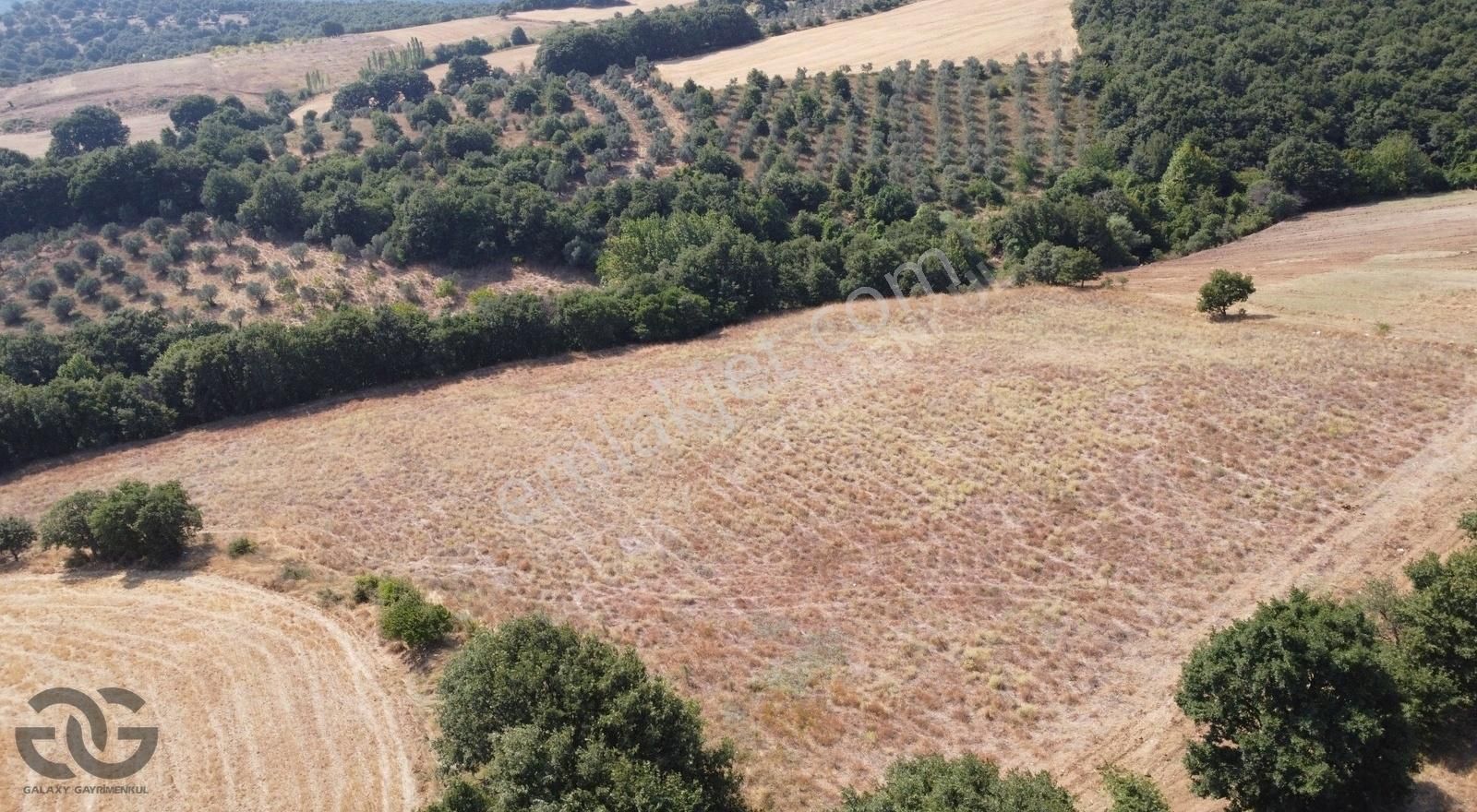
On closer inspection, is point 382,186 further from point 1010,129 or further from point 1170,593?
point 1170,593

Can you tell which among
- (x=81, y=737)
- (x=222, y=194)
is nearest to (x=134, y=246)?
(x=222, y=194)

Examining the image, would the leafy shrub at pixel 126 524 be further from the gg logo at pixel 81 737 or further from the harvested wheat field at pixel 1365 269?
the harvested wheat field at pixel 1365 269

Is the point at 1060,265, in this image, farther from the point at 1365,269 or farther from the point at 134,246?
the point at 134,246

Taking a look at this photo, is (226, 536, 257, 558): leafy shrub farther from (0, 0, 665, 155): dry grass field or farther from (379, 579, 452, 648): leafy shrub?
(0, 0, 665, 155): dry grass field

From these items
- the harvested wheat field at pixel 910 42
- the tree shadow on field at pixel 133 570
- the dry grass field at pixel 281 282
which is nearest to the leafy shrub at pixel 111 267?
the dry grass field at pixel 281 282

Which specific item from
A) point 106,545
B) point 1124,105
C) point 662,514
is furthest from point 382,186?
point 1124,105
